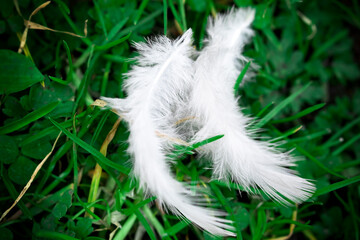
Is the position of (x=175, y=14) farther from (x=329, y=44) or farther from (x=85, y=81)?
(x=329, y=44)

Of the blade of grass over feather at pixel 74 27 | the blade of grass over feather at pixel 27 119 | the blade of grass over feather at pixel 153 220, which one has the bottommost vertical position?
the blade of grass over feather at pixel 153 220

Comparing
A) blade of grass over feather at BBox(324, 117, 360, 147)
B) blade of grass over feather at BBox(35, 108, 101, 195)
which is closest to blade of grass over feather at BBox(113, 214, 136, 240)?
blade of grass over feather at BBox(35, 108, 101, 195)

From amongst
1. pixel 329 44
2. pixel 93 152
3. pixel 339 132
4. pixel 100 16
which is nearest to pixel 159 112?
pixel 93 152

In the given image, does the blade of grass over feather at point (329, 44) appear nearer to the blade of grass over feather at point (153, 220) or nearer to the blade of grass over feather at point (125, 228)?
the blade of grass over feather at point (153, 220)

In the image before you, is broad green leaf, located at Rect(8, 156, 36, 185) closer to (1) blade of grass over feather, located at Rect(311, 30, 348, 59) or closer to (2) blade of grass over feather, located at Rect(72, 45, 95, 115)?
(2) blade of grass over feather, located at Rect(72, 45, 95, 115)

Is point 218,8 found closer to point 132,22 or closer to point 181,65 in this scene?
point 132,22

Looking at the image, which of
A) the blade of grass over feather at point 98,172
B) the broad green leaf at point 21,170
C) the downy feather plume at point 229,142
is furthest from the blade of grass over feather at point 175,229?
the broad green leaf at point 21,170
